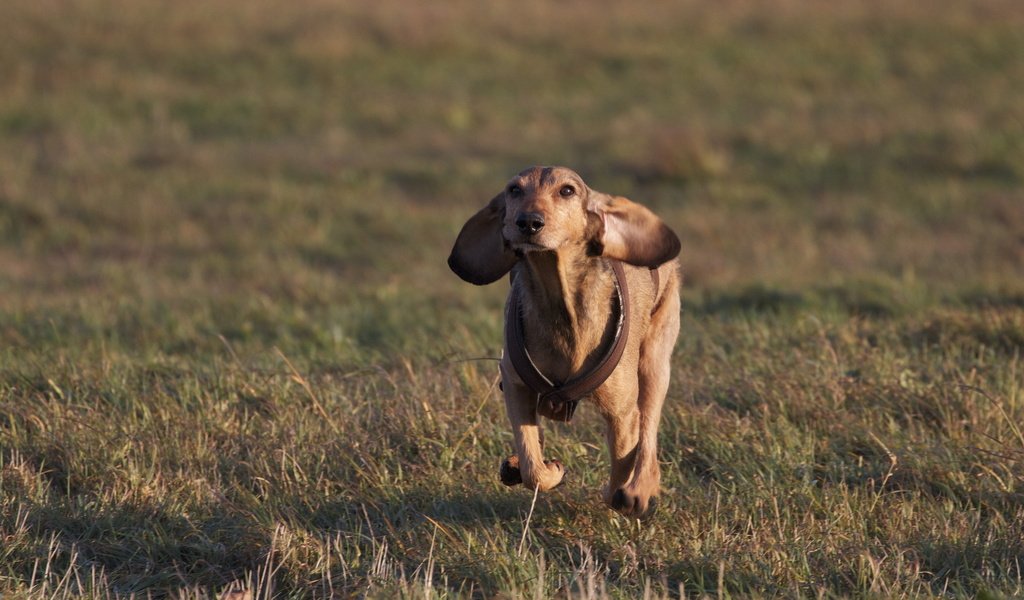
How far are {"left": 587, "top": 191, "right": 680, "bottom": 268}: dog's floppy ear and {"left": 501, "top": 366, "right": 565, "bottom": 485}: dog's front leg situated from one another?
582mm

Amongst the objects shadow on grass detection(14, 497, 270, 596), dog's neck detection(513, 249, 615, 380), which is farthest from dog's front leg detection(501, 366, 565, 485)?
shadow on grass detection(14, 497, 270, 596)

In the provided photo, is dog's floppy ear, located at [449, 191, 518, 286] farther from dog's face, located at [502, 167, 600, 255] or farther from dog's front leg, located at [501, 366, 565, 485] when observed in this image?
dog's front leg, located at [501, 366, 565, 485]

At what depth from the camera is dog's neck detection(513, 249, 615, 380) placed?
463 centimetres

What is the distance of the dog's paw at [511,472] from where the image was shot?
15.9 feet

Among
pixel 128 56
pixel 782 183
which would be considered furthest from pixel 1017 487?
pixel 128 56

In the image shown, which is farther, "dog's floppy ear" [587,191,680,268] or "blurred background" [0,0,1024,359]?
"blurred background" [0,0,1024,359]

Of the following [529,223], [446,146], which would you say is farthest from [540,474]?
[446,146]

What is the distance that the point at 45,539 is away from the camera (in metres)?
4.76

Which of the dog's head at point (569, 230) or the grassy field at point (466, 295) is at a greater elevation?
the dog's head at point (569, 230)

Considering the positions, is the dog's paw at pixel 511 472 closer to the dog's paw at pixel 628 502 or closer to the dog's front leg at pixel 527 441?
the dog's front leg at pixel 527 441

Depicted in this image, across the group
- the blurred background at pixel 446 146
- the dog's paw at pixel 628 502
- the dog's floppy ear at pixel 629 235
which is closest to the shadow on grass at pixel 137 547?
the dog's paw at pixel 628 502

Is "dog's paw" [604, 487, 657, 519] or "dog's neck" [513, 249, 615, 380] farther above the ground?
"dog's neck" [513, 249, 615, 380]

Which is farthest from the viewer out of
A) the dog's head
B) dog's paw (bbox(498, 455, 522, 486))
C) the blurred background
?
the blurred background

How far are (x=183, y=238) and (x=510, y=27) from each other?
31.0 ft
